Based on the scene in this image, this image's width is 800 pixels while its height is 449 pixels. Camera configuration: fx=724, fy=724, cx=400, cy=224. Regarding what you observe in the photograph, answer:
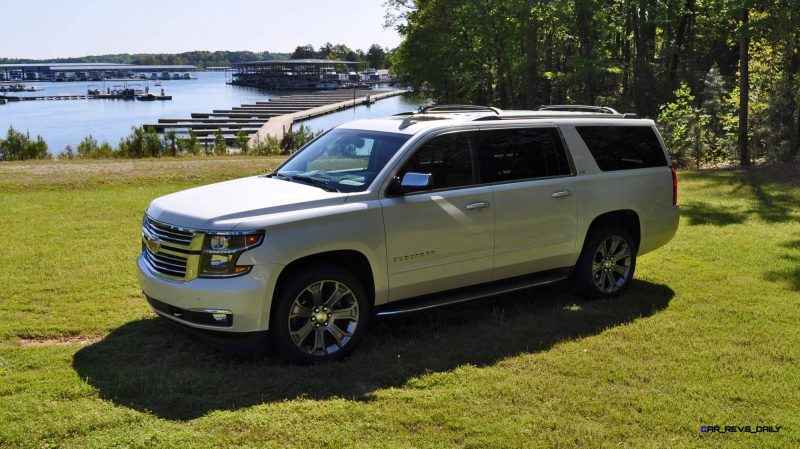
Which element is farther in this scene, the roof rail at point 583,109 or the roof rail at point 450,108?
the roof rail at point 583,109

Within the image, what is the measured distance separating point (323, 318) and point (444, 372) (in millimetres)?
1051

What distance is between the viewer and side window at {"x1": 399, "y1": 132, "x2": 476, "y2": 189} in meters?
6.36

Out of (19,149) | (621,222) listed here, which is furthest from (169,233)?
(19,149)

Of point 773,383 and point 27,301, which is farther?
point 27,301

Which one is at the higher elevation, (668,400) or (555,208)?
(555,208)

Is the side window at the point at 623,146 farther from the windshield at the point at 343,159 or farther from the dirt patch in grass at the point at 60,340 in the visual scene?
the dirt patch in grass at the point at 60,340

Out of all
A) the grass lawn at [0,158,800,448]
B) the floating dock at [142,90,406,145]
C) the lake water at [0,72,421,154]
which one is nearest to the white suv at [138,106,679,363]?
the grass lawn at [0,158,800,448]

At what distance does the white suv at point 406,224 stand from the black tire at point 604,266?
15 millimetres

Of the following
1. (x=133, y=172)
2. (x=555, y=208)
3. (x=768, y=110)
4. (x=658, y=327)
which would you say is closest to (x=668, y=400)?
(x=658, y=327)

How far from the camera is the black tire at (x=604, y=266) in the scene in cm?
752

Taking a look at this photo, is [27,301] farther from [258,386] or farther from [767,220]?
[767,220]

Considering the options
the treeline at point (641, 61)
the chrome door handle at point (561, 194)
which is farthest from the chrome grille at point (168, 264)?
the treeline at point (641, 61)

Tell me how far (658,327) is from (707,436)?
2.24 m

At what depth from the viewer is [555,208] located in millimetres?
7125
